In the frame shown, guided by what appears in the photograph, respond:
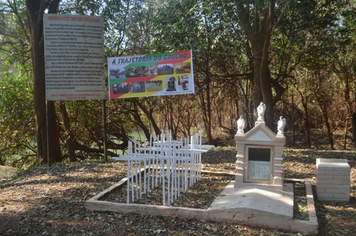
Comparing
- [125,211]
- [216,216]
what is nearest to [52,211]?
[125,211]

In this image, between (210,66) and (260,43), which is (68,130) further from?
(260,43)

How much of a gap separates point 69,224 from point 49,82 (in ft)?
15.7

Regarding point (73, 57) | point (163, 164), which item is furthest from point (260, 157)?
point (73, 57)

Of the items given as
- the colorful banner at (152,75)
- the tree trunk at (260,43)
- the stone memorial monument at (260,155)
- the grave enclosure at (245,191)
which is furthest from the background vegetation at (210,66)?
the grave enclosure at (245,191)

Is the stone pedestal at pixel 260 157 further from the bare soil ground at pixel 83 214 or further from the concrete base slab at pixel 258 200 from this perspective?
the bare soil ground at pixel 83 214

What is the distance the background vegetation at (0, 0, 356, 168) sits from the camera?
10.3 m

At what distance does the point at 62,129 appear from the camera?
49.0 feet

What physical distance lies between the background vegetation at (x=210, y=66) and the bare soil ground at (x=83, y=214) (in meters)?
2.90

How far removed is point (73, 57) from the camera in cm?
870

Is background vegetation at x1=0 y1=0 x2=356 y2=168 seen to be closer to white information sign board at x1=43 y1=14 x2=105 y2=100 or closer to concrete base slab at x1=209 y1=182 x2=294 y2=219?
white information sign board at x1=43 y1=14 x2=105 y2=100

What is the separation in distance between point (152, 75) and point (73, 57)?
84.9 inches

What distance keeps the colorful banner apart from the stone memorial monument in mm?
2656

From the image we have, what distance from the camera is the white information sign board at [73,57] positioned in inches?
339

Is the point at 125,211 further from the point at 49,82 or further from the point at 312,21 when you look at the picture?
the point at 312,21
